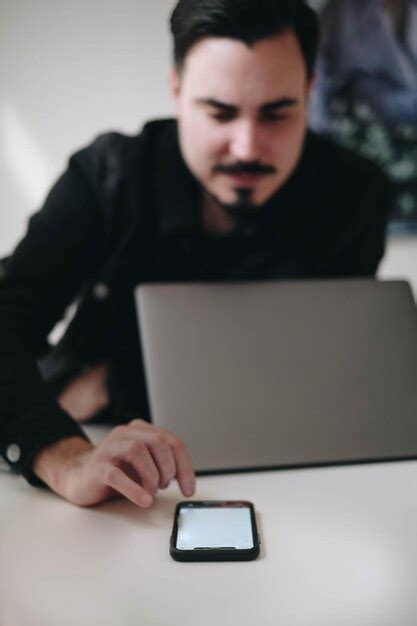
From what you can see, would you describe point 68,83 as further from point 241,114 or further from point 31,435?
point 31,435

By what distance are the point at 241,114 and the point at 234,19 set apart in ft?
0.35

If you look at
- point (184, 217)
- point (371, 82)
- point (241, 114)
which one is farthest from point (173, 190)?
point (371, 82)

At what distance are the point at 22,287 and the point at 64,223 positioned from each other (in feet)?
0.36

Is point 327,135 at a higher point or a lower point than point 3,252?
higher

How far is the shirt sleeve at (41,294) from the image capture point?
50 centimetres

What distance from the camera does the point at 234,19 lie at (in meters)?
0.59

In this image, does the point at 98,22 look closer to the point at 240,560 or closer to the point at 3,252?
the point at 3,252

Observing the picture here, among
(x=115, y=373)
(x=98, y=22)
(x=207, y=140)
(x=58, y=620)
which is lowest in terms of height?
(x=115, y=373)

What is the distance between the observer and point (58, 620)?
0.30 metres

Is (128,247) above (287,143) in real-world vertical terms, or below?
below

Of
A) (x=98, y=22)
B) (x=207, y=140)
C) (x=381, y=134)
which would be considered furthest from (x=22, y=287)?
(x=381, y=134)

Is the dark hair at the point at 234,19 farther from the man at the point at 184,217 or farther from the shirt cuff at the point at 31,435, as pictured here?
the shirt cuff at the point at 31,435

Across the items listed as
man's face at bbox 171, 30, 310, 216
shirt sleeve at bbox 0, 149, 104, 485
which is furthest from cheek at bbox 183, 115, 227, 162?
shirt sleeve at bbox 0, 149, 104, 485

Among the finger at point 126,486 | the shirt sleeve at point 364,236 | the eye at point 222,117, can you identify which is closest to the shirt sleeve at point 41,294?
the finger at point 126,486
